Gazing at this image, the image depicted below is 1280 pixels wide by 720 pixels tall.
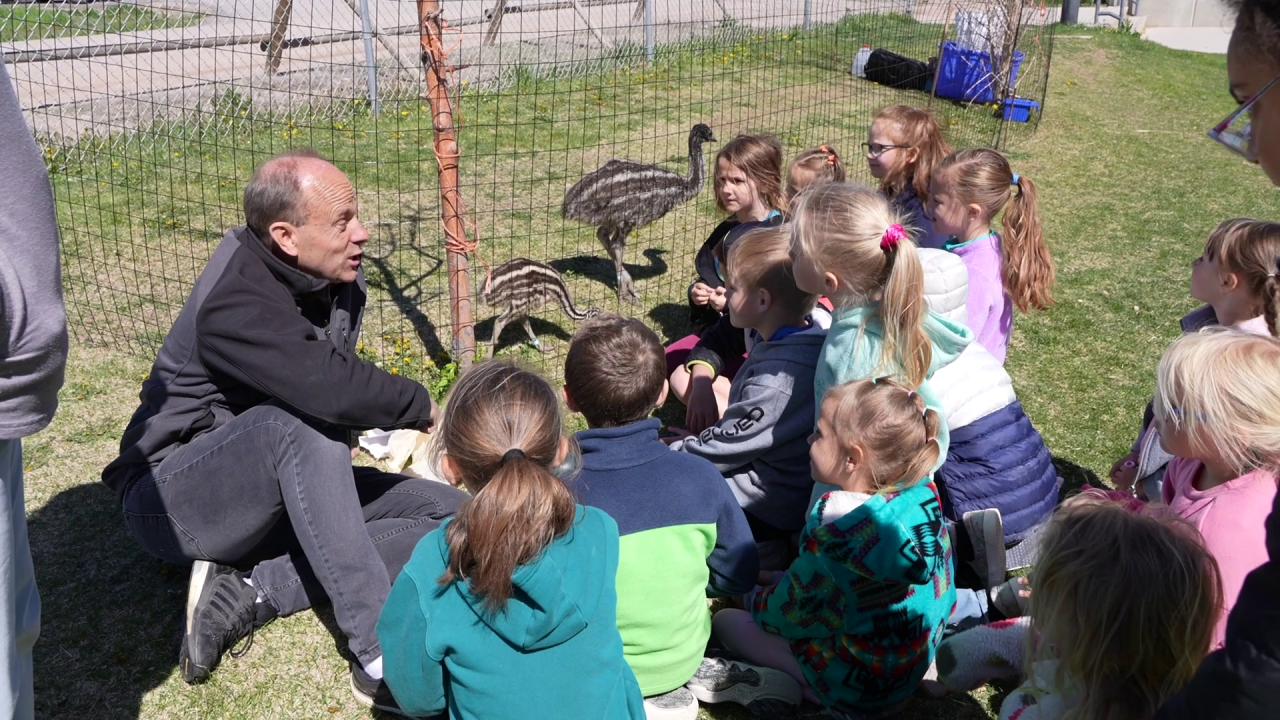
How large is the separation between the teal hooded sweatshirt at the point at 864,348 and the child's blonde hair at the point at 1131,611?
3.35 ft

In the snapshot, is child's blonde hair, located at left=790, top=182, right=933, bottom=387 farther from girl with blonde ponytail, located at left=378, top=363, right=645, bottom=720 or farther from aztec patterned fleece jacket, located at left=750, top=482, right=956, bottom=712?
girl with blonde ponytail, located at left=378, top=363, right=645, bottom=720

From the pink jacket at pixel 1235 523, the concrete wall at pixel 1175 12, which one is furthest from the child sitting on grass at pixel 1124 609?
the concrete wall at pixel 1175 12

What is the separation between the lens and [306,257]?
3.36 meters

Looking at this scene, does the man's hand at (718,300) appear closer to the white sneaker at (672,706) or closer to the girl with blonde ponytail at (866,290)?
the girl with blonde ponytail at (866,290)

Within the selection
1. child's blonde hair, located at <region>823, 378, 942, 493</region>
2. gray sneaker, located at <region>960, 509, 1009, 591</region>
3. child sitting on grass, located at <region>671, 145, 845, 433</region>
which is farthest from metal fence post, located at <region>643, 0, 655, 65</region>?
child's blonde hair, located at <region>823, 378, 942, 493</region>

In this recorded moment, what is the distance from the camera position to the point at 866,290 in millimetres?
3271

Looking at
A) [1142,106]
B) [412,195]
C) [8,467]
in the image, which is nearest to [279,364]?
[8,467]

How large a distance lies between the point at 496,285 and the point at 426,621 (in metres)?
3.22

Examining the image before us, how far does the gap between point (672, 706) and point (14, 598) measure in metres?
1.74

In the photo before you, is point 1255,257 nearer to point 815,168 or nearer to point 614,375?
point 815,168

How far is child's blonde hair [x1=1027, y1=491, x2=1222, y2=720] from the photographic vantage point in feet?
6.63

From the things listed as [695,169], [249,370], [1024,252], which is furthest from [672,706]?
[695,169]

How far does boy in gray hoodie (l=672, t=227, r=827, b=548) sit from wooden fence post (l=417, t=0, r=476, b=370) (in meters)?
1.53

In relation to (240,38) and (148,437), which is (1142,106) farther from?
(148,437)
